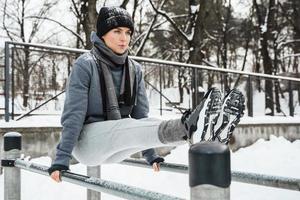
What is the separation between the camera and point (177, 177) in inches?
204

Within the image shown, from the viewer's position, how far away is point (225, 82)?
8227 mm

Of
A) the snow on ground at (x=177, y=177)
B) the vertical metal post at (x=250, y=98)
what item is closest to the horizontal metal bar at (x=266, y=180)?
the snow on ground at (x=177, y=177)

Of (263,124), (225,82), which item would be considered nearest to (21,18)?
(225,82)

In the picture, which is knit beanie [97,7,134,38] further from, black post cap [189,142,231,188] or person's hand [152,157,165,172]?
black post cap [189,142,231,188]

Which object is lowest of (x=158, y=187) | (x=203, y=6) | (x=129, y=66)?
(x=158, y=187)

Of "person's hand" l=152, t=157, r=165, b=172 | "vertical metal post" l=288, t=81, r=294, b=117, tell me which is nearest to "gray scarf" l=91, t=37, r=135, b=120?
"person's hand" l=152, t=157, r=165, b=172

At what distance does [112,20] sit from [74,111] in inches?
28.6

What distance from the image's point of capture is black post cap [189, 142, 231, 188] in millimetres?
1083

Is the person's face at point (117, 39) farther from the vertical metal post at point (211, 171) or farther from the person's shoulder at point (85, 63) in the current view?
the vertical metal post at point (211, 171)

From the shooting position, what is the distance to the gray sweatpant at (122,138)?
2016 mm

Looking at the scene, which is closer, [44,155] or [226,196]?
[226,196]

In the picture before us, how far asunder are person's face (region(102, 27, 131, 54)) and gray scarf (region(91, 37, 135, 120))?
0.11 feet

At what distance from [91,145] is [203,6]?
8930mm

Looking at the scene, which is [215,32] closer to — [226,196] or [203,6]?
[203,6]
